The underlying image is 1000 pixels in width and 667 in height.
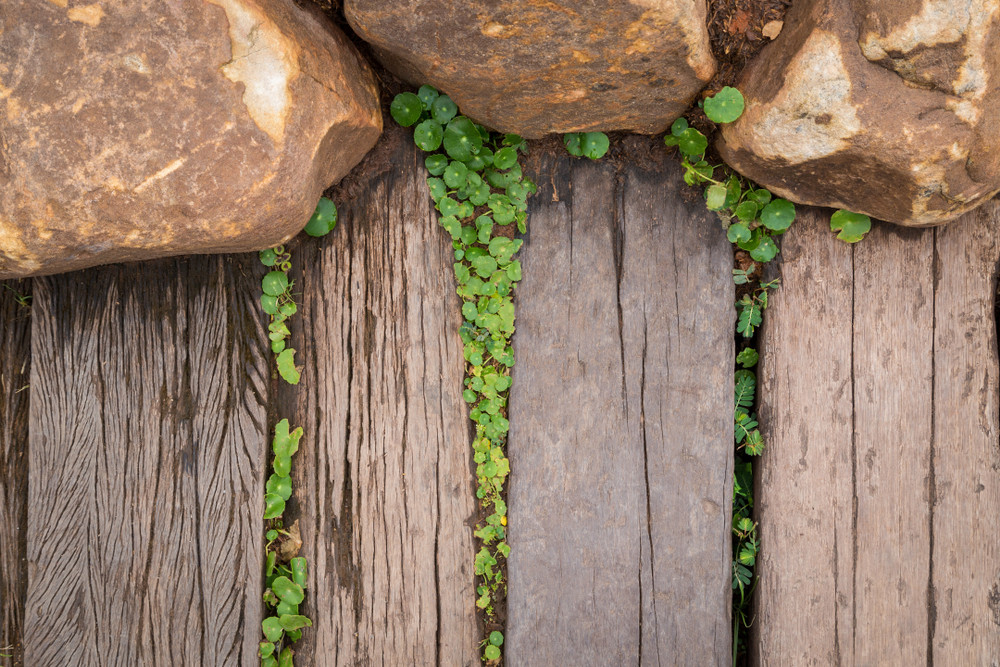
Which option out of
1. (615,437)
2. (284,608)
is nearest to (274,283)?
(284,608)

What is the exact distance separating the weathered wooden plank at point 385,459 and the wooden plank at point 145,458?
0.23 m

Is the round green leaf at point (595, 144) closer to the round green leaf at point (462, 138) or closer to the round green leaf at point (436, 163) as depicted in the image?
the round green leaf at point (462, 138)

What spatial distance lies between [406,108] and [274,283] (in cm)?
72

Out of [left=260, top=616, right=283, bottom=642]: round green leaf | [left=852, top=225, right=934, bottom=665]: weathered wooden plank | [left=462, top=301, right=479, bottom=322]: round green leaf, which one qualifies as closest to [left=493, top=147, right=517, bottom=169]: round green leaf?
[left=462, top=301, right=479, bottom=322]: round green leaf

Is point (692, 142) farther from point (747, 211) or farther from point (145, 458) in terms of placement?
point (145, 458)

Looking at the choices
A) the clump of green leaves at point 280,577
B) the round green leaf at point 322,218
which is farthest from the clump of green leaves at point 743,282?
the clump of green leaves at point 280,577

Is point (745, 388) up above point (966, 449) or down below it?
above

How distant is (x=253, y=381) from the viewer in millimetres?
2133

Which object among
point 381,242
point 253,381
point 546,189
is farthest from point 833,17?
point 253,381

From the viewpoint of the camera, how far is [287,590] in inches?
82.6

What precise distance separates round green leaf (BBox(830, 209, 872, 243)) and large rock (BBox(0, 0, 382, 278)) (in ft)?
5.41

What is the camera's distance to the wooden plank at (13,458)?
7.18 feet

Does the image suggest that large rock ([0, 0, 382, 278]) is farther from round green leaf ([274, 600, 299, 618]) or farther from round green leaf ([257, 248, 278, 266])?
round green leaf ([274, 600, 299, 618])

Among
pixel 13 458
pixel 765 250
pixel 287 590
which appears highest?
pixel 765 250
